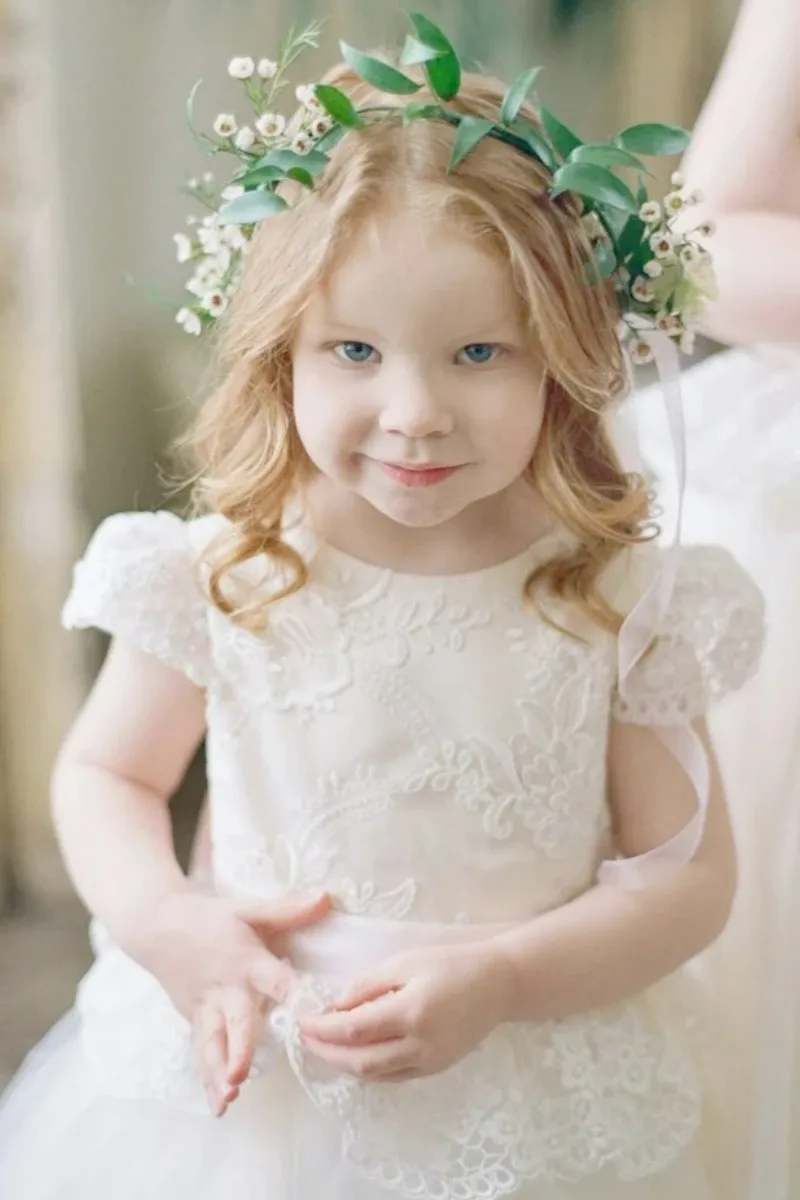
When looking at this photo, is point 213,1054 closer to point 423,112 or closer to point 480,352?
point 480,352

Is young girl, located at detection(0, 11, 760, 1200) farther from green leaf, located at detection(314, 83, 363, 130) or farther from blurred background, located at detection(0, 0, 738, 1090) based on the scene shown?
blurred background, located at detection(0, 0, 738, 1090)

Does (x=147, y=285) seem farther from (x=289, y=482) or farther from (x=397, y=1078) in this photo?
(x=397, y=1078)

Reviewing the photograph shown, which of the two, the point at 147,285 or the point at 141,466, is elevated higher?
the point at 147,285

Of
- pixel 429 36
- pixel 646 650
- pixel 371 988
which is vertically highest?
pixel 429 36

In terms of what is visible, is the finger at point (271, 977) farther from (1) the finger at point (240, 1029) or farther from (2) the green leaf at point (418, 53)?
(2) the green leaf at point (418, 53)

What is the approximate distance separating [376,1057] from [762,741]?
0.33 meters

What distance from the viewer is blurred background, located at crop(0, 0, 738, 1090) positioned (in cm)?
100

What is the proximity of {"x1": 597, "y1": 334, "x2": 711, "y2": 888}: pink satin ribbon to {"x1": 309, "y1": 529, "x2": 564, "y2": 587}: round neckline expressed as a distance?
6 cm

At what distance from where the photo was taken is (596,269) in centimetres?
71

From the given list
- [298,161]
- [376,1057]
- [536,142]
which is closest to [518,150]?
[536,142]

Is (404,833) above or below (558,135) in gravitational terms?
below

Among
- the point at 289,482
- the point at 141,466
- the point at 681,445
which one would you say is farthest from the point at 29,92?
the point at 681,445

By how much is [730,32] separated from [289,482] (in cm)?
52

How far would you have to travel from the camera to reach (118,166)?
1.02 metres
